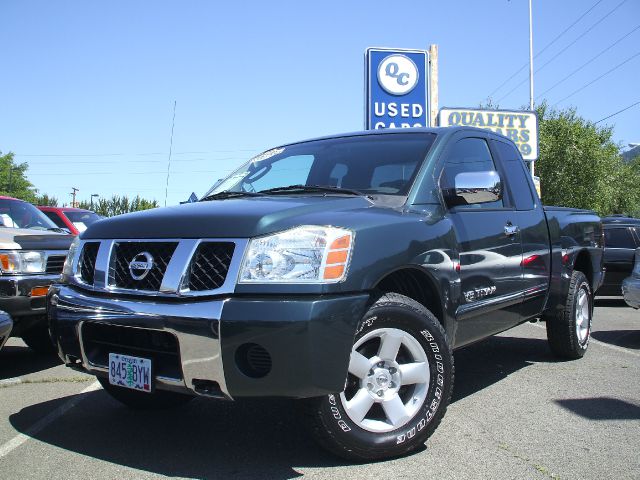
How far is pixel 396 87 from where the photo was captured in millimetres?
13719

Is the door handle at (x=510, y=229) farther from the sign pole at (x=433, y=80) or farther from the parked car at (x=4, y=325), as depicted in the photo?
the sign pole at (x=433, y=80)

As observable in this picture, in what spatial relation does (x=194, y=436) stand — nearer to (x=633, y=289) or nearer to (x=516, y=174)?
(x=516, y=174)

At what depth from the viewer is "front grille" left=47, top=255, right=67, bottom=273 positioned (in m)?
5.30

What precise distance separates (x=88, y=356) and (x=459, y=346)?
2217 millimetres

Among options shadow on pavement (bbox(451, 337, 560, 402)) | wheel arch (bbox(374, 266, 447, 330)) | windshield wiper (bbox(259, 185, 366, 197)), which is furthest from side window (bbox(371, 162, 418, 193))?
shadow on pavement (bbox(451, 337, 560, 402))

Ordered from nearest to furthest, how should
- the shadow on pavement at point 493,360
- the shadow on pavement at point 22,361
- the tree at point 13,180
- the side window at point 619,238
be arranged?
the shadow on pavement at point 493,360 → the shadow on pavement at point 22,361 → the side window at point 619,238 → the tree at point 13,180

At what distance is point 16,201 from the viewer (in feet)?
23.0

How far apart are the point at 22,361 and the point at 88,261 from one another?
319 cm

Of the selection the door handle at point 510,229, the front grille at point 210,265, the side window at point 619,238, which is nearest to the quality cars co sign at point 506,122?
the side window at point 619,238

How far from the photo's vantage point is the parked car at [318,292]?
2699 millimetres

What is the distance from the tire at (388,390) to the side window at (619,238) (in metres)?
9.02

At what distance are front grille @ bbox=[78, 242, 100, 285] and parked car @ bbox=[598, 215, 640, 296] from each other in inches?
382

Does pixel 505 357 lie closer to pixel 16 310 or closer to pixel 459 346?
pixel 459 346

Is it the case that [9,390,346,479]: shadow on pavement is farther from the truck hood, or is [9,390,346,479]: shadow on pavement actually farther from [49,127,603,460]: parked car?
the truck hood
